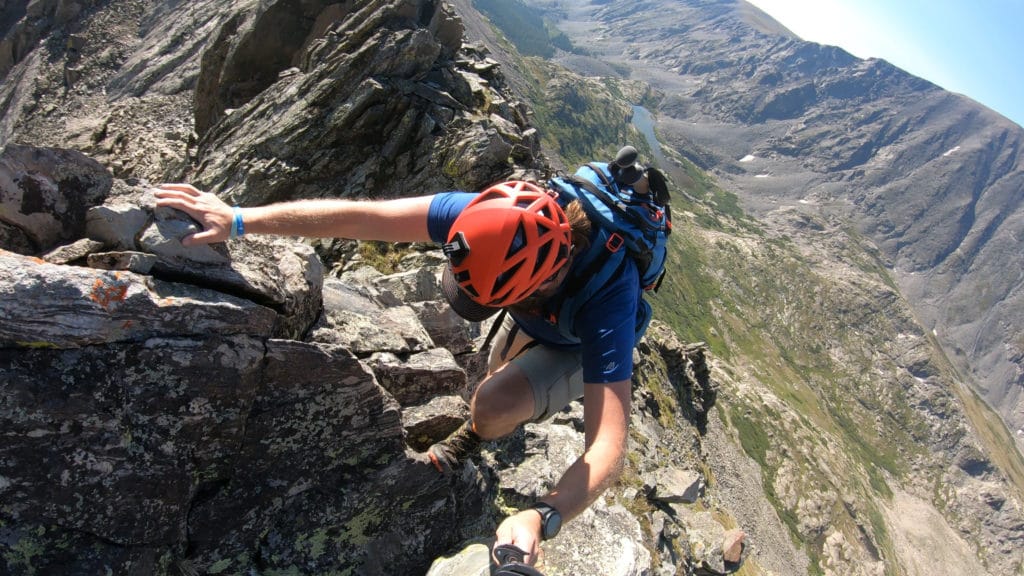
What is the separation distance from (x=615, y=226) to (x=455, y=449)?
4806 millimetres

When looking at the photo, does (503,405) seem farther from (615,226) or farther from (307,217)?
(307,217)

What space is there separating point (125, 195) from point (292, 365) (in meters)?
3.09

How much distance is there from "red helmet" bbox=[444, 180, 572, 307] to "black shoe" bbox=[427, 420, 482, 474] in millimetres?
3395

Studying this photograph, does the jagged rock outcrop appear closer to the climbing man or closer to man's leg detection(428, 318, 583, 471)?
man's leg detection(428, 318, 583, 471)

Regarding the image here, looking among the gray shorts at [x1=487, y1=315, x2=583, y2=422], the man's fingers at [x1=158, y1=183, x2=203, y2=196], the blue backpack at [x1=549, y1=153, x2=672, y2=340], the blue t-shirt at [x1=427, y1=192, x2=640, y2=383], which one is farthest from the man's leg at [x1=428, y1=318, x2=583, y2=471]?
the man's fingers at [x1=158, y1=183, x2=203, y2=196]

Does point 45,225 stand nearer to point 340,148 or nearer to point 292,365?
point 292,365

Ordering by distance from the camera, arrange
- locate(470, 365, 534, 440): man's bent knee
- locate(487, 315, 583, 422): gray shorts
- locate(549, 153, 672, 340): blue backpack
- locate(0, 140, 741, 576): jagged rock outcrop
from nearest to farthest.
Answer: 1. locate(0, 140, 741, 576): jagged rock outcrop
2. locate(549, 153, 672, 340): blue backpack
3. locate(470, 365, 534, 440): man's bent knee
4. locate(487, 315, 583, 422): gray shorts

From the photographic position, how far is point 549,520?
17.6 ft

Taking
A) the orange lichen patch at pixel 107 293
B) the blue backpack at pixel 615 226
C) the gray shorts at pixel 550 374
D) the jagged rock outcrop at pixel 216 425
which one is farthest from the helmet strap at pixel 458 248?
the orange lichen patch at pixel 107 293

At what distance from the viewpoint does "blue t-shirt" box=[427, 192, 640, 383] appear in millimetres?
6414

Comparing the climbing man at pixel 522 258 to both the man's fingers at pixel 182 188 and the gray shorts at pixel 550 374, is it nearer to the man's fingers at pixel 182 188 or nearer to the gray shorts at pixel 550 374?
the man's fingers at pixel 182 188

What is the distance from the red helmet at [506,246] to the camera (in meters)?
6.43

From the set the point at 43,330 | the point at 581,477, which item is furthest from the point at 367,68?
the point at 581,477

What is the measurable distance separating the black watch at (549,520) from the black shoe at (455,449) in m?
3.74
